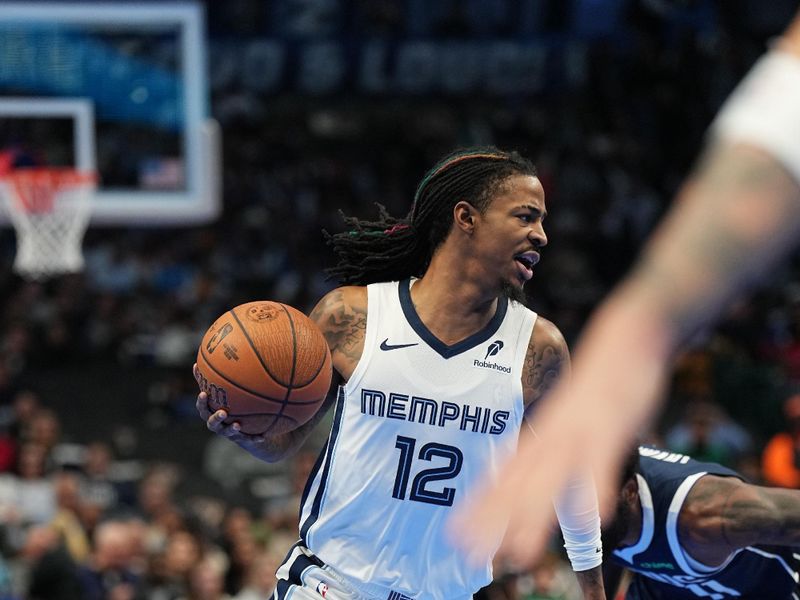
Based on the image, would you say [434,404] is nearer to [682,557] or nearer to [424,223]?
[424,223]

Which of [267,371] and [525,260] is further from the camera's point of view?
[525,260]

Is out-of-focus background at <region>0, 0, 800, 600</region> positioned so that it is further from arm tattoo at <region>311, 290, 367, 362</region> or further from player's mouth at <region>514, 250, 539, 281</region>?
player's mouth at <region>514, 250, 539, 281</region>

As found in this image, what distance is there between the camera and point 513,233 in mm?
4102

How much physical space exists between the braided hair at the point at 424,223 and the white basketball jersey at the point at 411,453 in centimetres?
37

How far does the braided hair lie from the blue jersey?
115 cm

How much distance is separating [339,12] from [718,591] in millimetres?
→ 14593

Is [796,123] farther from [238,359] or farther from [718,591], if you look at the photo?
[718,591]

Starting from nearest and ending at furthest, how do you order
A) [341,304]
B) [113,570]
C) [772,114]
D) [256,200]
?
[772,114] < [341,304] < [113,570] < [256,200]

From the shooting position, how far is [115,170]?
9234 millimetres

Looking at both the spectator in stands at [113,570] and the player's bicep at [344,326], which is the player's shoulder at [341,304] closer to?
the player's bicep at [344,326]

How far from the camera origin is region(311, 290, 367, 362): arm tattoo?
13.5 feet

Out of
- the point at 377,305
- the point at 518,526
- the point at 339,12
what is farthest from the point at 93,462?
the point at 518,526

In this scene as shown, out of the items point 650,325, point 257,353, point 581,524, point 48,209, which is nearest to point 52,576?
point 48,209

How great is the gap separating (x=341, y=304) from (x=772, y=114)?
2.71 metres
